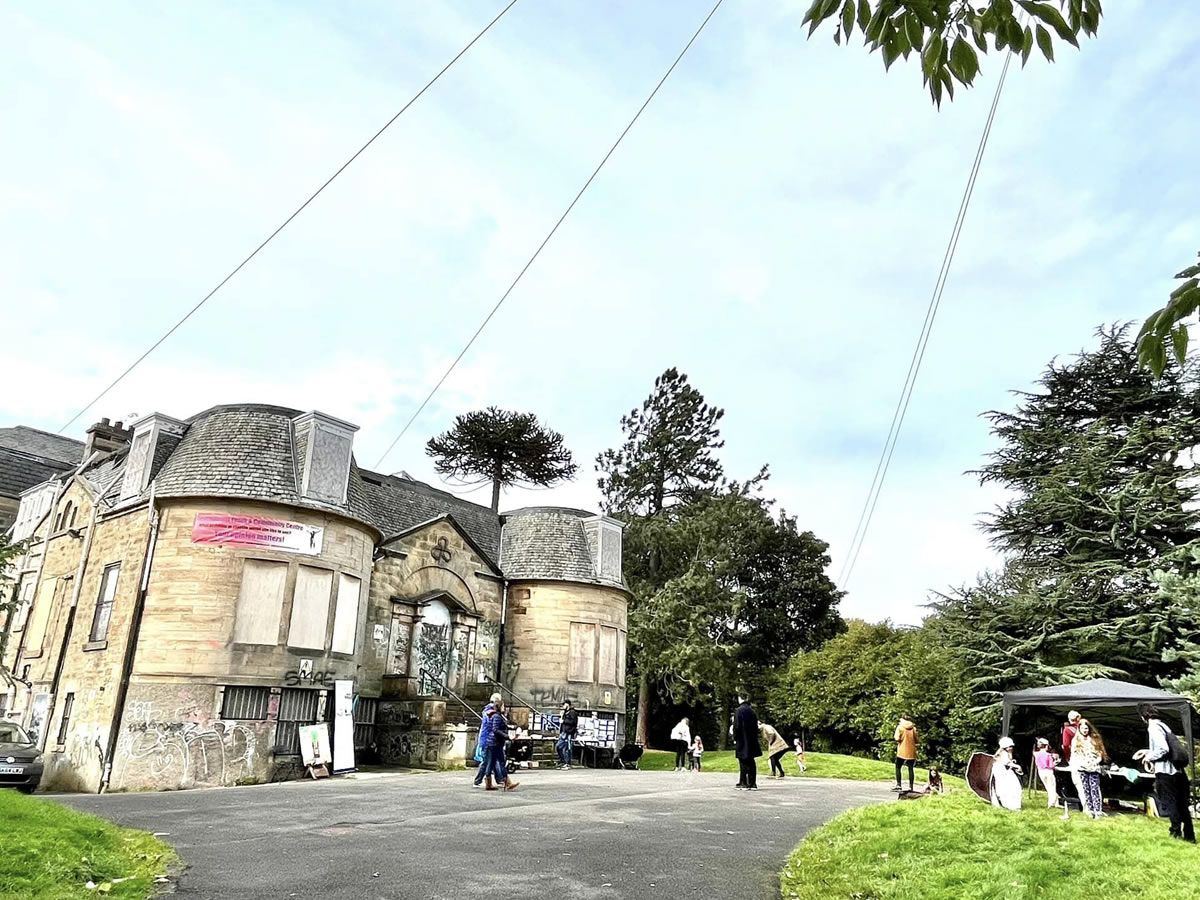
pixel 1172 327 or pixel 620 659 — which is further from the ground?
pixel 620 659

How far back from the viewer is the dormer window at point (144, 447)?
22469 millimetres

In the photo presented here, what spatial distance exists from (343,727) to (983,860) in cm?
1605

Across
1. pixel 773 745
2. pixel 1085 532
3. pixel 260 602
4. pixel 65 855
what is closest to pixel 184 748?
pixel 260 602

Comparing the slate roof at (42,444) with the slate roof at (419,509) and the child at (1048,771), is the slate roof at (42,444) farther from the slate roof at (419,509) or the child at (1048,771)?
the child at (1048,771)

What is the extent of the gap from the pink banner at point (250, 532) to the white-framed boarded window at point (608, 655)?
12541 millimetres

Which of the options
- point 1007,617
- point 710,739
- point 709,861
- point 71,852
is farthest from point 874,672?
point 71,852

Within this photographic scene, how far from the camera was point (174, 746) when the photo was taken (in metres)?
18.8

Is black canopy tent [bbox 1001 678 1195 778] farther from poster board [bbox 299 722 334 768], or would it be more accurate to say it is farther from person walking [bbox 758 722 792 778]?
poster board [bbox 299 722 334 768]

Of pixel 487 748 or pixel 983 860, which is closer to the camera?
pixel 983 860

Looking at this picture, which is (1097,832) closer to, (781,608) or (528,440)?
(781,608)

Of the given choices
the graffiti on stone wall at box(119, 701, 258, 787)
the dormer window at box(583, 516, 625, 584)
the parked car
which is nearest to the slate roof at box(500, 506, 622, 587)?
the dormer window at box(583, 516, 625, 584)

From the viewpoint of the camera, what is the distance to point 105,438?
29250mm

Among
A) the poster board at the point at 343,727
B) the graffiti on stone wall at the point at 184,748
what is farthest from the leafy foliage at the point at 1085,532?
the graffiti on stone wall at the point at 184,748

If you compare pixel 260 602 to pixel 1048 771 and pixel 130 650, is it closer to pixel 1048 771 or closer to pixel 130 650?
pixel 130 650
